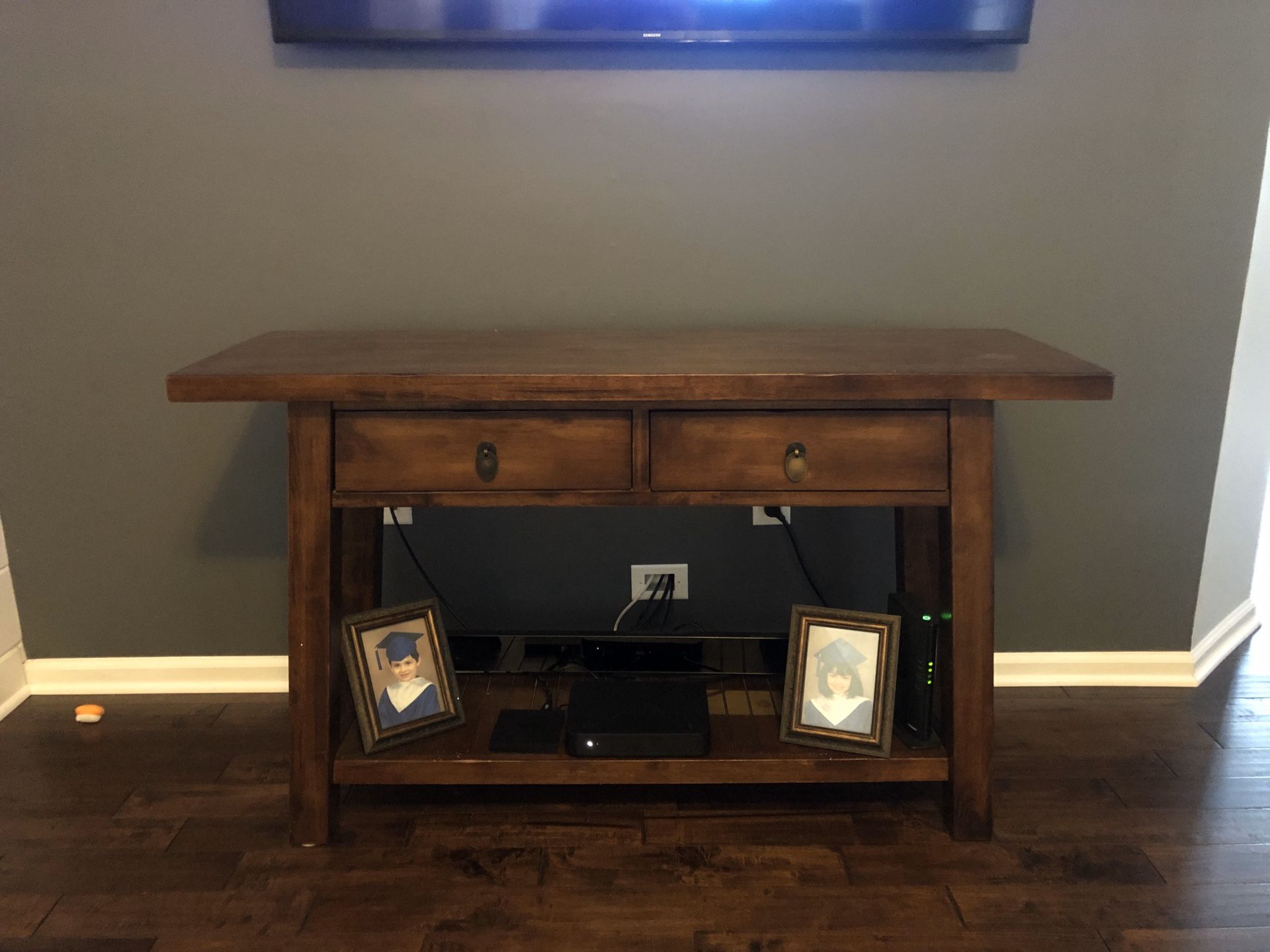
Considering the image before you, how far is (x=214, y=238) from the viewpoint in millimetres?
1719

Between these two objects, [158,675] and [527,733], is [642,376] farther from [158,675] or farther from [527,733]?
[158,675]

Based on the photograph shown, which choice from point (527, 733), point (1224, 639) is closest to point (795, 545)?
point (527, 733)

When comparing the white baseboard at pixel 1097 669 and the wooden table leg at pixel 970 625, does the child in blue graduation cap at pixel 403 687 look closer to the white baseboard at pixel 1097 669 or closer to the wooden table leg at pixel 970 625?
the wooden table leg at pixel 970 625

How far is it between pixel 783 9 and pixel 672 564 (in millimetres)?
1020

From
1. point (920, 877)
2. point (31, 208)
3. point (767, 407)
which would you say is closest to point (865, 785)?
point (920, 877)

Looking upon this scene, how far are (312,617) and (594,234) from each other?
84 centimetres

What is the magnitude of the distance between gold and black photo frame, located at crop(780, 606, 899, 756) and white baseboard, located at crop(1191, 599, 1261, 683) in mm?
888

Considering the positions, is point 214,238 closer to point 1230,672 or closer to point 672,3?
point 672,3

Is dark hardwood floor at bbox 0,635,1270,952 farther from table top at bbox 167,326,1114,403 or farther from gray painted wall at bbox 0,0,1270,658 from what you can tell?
table top at bbox 167,326,1114,403

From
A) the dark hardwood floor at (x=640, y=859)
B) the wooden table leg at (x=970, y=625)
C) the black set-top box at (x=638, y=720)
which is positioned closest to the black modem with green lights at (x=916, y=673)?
the wooden table leg at (x=970, y=625)

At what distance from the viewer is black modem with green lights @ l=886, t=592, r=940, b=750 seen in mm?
1438

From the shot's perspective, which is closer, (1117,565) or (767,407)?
(767,407)

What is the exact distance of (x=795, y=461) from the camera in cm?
132

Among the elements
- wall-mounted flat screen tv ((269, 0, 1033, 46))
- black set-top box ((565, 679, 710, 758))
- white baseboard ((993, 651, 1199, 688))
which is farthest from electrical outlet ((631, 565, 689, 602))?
wall-mounted flat screen tv ((269, 0, 1033, 46))
